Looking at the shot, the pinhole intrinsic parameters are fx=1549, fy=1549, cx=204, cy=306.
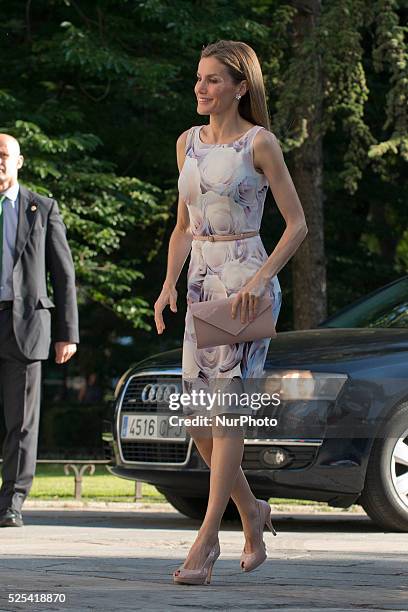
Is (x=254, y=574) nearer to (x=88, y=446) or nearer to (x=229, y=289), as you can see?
(x=229, y=289)

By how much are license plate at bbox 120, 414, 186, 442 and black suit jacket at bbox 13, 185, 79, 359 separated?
0.63 metres

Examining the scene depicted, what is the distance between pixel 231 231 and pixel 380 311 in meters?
3.87

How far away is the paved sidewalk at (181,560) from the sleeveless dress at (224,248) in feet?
2.22

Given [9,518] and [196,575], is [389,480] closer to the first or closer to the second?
[9,518]

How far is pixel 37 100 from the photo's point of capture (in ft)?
67.8

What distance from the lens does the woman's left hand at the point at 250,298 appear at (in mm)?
5414

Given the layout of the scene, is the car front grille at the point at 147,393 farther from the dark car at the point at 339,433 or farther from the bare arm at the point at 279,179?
the bare arm at the point at 279,179

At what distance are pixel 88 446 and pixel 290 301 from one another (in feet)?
15.3

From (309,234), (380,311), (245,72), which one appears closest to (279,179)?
(245,72)

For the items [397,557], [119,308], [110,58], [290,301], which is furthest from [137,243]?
[397,557]

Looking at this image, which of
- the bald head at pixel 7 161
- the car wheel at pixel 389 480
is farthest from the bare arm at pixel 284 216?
the bald head at pixel 7 161

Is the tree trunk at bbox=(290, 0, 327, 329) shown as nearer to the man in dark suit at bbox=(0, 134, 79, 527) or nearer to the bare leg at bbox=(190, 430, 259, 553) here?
the man in dark suit at bbox=(0, 134, 79, 527)

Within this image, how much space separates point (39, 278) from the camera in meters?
8.12

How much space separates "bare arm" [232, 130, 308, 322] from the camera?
5.42 meters
